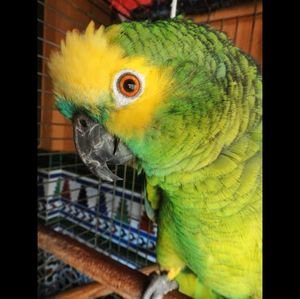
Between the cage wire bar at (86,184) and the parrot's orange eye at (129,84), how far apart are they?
1.52 ft

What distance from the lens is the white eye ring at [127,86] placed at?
509mm

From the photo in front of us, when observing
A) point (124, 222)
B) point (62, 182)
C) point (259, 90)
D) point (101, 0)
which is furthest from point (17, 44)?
point (62, 182)

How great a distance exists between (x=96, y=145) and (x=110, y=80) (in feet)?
0.50

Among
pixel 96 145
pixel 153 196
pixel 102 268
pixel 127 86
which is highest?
pixel 127 86

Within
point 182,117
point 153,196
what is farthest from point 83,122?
point 153,196

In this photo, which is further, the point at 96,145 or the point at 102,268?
the point at 102,268

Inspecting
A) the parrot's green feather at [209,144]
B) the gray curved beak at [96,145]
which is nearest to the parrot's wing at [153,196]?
the parrot's green feather at [209,144]

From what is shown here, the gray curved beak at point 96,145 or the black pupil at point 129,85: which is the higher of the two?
the black pupil at point 129,85

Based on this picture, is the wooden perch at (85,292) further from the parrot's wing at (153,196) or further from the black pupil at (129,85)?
the black pupil at (129,85)

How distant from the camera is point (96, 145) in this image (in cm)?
60

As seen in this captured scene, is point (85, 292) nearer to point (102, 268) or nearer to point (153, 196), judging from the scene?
point (102, 268)

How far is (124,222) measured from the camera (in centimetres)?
180

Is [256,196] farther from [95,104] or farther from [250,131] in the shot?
[95,104]

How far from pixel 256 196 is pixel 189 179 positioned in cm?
15
